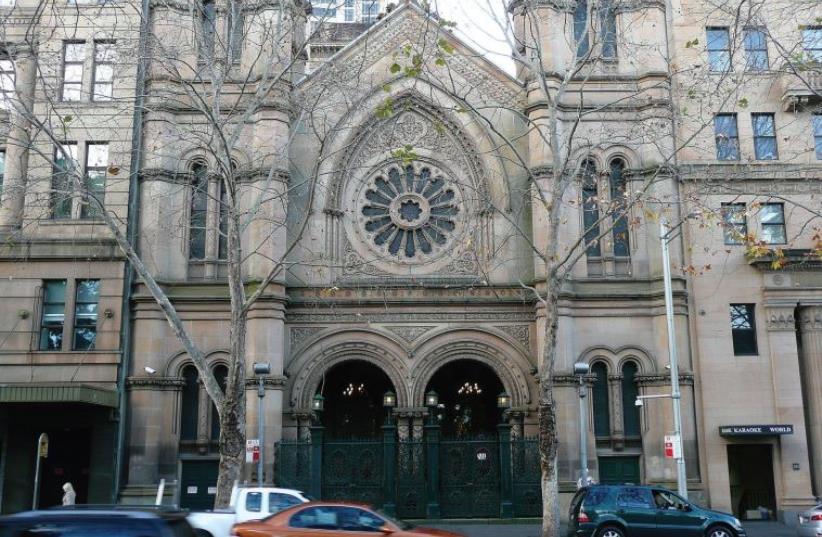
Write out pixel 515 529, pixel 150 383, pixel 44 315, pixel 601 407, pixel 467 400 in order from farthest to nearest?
pixel 467 400, pixel 601 407, pixel 44 315, pixel 150 383, pixel 515 529

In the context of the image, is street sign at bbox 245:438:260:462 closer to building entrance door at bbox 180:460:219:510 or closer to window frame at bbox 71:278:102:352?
building entrance door at bbox 180:460:219:510

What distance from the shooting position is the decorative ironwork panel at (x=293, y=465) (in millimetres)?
27250

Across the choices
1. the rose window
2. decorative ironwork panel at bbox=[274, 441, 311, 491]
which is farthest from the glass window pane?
decorative ironwork panel at bbox=[274, 441, 311, 491]

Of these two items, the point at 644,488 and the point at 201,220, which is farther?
the point at 201,220

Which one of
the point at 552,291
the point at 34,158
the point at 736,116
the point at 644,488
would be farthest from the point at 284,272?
the point at 736,116

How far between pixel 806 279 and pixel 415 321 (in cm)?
1328

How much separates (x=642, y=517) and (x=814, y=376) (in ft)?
38.2

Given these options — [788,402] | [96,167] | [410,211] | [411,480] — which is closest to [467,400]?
[411,480]

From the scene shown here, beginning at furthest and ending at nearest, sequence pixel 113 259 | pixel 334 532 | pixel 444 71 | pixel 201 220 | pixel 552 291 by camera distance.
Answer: pixel 444 71, pixel 201 220, pixel 113 259, pixel 552 291, pixel 334 532

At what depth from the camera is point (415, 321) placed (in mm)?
29844

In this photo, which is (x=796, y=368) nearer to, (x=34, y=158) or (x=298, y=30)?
(x=298, y=30)

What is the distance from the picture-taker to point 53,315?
2858cm

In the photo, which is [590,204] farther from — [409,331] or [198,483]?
[198,483]

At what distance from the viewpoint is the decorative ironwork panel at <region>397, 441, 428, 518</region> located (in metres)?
27.6
